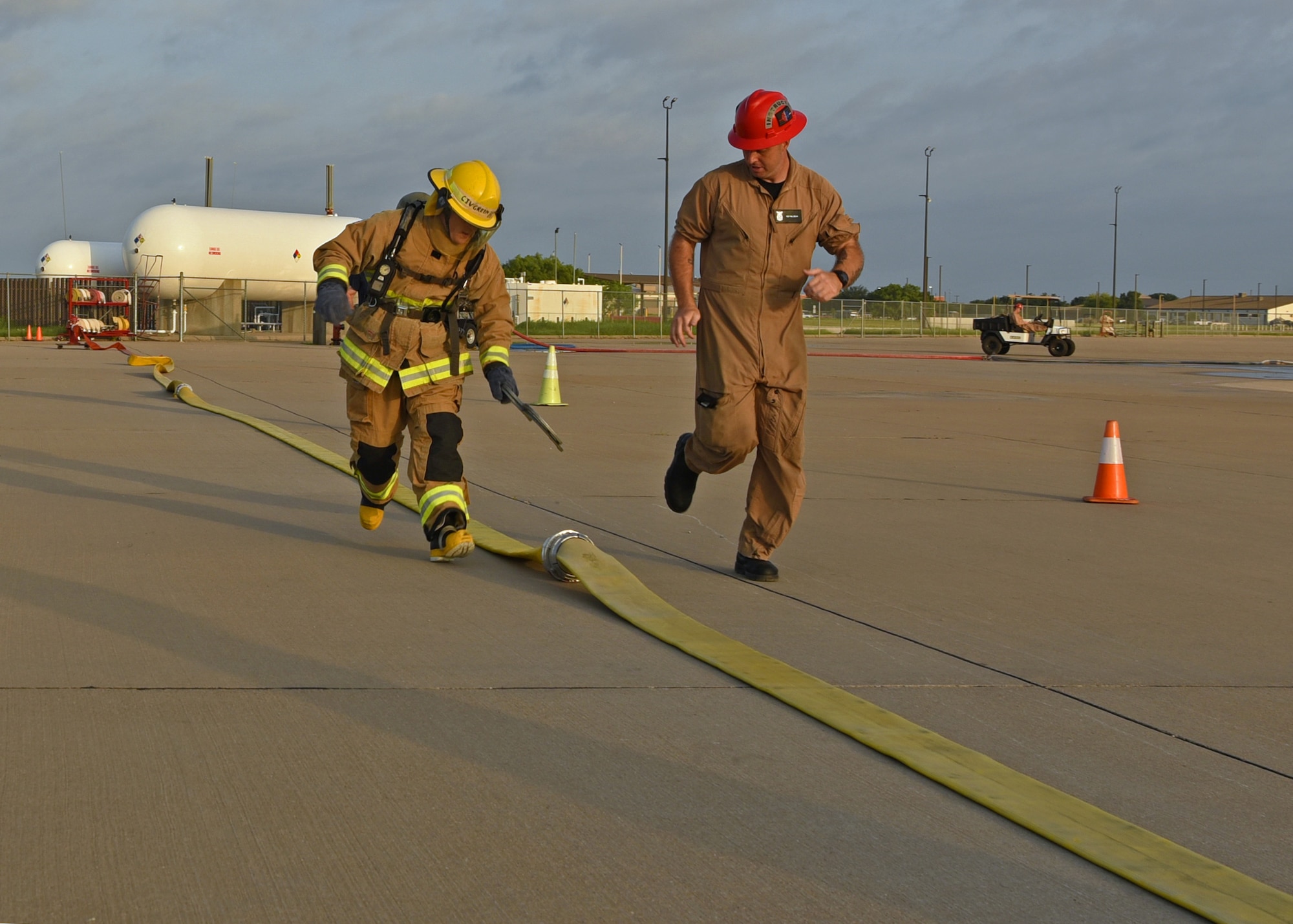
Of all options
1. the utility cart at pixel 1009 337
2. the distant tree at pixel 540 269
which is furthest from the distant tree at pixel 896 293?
the utility cart at pixel 1009 337

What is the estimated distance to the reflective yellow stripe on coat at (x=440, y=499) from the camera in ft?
20.1

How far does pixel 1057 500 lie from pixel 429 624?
5115mm

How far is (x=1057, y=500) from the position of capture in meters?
8.88

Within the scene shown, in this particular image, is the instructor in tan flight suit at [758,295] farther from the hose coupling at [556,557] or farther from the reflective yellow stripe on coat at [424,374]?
the reflective yellow stripe on coat at [424,374]

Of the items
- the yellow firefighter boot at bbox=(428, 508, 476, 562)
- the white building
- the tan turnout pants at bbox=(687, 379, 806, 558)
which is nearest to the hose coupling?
the yellow firefighter boot at bbox=(428, 508, 476, 562)

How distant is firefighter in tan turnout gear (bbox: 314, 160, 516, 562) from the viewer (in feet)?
20.1

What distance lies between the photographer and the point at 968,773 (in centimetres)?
354

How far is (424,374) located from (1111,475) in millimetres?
4759

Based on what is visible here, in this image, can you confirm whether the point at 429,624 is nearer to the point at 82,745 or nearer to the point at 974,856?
the point at 82,745

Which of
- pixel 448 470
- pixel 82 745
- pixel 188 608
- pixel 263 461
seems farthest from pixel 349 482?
pixel 82 745

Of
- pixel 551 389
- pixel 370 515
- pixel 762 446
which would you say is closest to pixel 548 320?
pixel 551 389

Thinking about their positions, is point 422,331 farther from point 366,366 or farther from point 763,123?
point 763,123

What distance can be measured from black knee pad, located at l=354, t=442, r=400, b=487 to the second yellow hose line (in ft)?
3.50

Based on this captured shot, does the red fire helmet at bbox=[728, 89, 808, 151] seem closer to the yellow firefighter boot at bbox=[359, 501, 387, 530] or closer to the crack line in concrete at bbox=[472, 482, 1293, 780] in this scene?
the crack line in concrete at bbox=[472, 482, 1293, 780]
